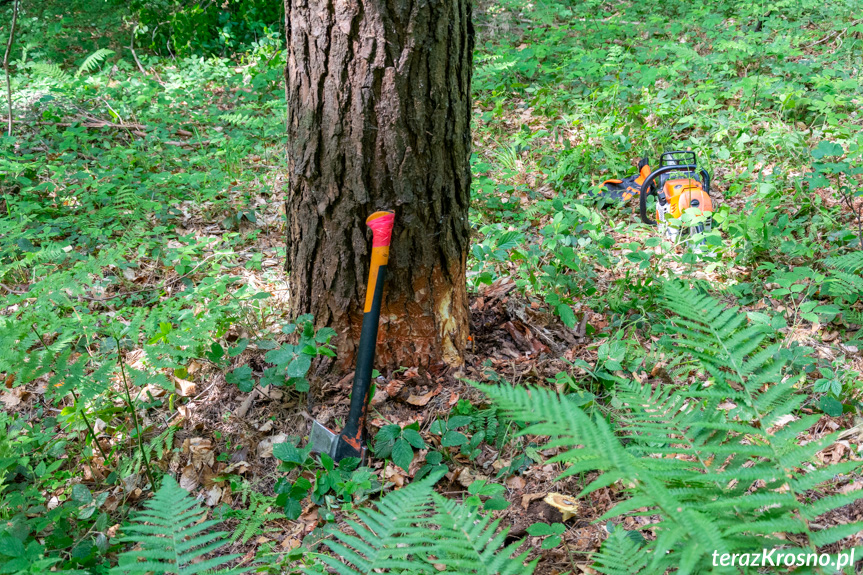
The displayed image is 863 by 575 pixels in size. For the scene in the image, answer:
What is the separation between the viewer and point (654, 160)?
14.8ft

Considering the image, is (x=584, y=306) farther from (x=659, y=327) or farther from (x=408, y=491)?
(x=408, y=491)

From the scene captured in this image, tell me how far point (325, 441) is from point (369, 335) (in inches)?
18.3

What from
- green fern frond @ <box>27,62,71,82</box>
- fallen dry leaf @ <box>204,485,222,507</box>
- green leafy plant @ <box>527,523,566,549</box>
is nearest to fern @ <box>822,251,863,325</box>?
green leafy plant @ <box>527,523,566,549</box>

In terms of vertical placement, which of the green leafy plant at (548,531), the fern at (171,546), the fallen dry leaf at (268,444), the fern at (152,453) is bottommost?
the green leafy plant at (548,531)

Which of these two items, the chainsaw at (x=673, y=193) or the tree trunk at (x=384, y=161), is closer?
the tree trunk at (x=384, y=161)

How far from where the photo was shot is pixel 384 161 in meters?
2.13

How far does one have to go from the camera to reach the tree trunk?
2.02 meters

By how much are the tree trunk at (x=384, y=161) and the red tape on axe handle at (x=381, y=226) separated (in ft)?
0.12

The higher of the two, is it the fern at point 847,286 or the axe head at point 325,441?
the fern at point 847,286

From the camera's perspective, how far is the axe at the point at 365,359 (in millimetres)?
2166

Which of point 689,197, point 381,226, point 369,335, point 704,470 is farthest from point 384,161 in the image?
point 689,197

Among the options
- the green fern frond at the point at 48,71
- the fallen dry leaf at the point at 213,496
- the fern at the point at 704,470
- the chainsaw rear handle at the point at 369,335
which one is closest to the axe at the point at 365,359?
the chainsaw rear handle at the point at 369,335

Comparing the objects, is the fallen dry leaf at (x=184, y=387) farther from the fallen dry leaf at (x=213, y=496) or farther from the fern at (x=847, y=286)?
the fern at (x=847, y=286)

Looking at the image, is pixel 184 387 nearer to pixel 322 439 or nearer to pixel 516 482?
pixel 322 439
